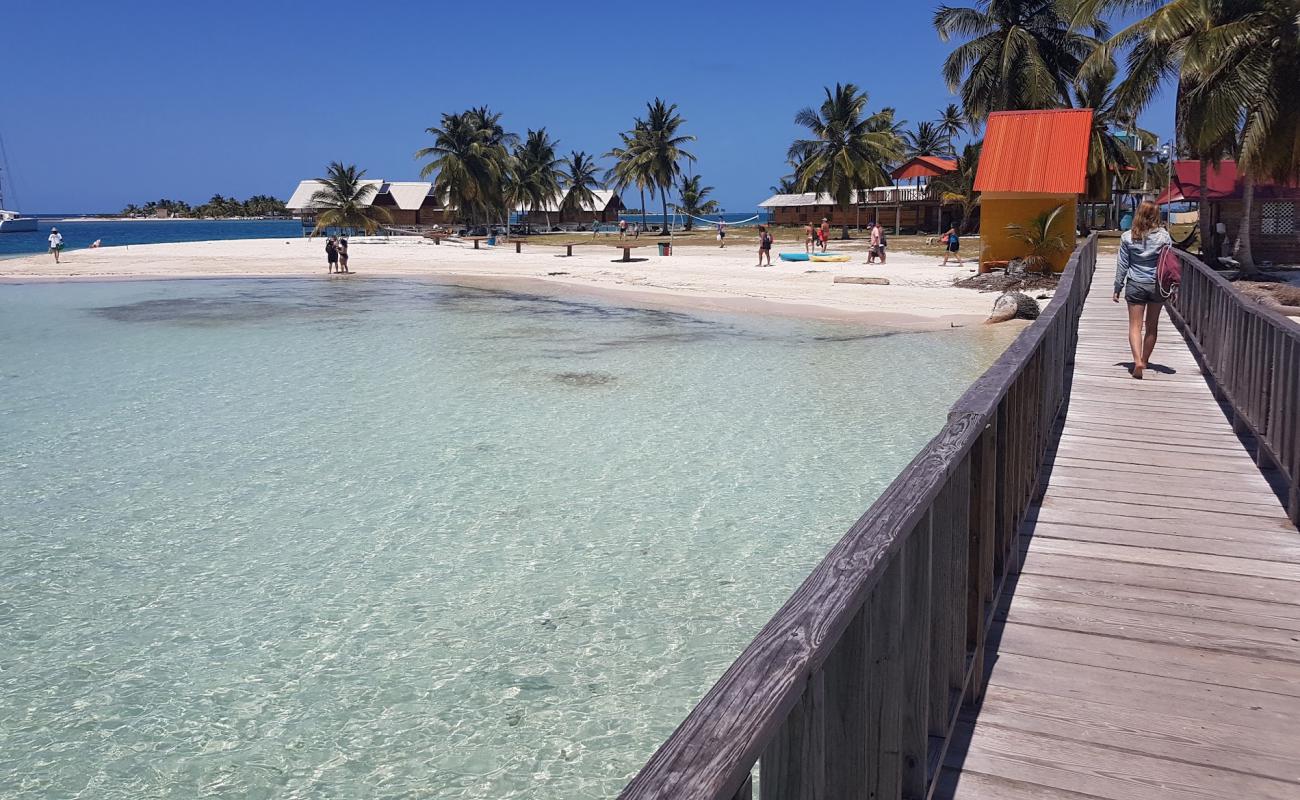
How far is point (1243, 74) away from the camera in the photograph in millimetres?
23062

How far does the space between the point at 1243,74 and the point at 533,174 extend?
54.5 metres

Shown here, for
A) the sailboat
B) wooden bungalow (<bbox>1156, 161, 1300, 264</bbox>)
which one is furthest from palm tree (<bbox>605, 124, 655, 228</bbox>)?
the sailboat

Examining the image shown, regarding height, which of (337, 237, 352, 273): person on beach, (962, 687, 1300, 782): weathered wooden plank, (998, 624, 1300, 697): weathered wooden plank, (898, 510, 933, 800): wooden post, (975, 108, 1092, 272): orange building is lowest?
(962, 687, 1300, 782): weathered wooden plank

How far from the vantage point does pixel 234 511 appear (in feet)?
31.2

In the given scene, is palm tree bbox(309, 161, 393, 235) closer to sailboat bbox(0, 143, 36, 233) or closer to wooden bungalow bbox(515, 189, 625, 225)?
wooden bungalow bbox(515, 189, 625, 225)

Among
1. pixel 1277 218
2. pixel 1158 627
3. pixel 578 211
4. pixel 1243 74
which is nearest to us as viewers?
pixel 1158 627

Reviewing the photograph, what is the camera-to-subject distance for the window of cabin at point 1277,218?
3050cm

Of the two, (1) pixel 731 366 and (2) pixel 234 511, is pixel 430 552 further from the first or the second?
(1) pixel 731 366

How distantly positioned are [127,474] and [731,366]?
997 centimetres

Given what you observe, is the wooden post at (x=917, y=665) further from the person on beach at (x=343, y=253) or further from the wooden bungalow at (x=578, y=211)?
the wooden bungalow at (x=578, y=211)

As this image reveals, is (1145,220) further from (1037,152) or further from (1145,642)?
(1037,152)

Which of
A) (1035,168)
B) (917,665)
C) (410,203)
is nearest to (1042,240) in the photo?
(1035,168)

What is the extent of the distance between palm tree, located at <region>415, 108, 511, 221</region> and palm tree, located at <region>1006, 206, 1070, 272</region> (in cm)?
4657

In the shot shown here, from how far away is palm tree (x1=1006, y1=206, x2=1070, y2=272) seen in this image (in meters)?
26.0
